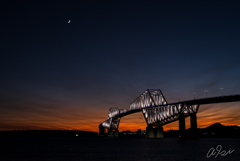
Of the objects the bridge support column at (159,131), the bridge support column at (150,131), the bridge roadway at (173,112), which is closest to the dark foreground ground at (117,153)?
the bridge roadway at (173,112)

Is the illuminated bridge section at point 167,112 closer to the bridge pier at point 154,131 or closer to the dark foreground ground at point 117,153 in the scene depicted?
the bridge pier at point 154,131

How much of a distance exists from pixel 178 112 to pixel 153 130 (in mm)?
24900

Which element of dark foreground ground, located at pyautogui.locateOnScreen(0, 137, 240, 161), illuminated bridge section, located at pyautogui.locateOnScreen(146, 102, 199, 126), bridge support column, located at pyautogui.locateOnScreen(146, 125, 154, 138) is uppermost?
illuminated bridge section, located at pyautogui.locateOnScreen(146, 102, 199, 126)

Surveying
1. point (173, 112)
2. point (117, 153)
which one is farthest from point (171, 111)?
point (117, 153)

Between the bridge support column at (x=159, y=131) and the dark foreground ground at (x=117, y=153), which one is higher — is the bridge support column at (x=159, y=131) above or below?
above

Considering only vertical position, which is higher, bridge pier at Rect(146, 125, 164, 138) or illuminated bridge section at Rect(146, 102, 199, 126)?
illuminated bridge section at Rect(146, 102, 199, 126)

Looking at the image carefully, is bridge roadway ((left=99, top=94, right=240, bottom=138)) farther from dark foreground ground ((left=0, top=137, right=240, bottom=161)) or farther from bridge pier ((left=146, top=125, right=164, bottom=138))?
dark foreground ground ((left=0, top=137, right=240, bottom=161))

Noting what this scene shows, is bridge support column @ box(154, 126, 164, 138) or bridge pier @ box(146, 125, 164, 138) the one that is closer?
bridge support column @ box(154, 126, 164, 138)

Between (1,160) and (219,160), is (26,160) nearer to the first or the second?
(1,160)

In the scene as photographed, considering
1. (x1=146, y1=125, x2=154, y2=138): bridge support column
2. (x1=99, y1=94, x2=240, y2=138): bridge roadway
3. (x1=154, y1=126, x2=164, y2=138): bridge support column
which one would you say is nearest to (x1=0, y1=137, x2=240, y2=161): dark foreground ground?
(x1=99, y1=94, x2=240, y2=138): bridge roadway

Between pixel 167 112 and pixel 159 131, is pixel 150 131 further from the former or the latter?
pixel 167 112

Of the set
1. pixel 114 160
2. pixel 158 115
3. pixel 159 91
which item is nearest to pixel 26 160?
pixel 114 160

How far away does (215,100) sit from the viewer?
9212cm

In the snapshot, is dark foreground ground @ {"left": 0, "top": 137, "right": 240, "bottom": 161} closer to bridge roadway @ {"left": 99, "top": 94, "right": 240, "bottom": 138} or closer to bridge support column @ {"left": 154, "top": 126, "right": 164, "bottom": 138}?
bridge roadway @ {"left": 99, "top": 94, "right": 240, "bottom": 138}
